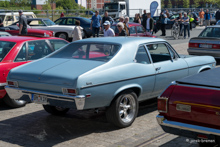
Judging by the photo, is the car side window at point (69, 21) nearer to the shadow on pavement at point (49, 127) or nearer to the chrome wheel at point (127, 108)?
the shadow on pavement at point (49, 127)

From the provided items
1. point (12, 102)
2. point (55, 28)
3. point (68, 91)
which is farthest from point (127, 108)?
point (55, 28)

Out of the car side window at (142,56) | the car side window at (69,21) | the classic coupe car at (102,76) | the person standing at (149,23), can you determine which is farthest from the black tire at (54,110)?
the car side window at (69,21)

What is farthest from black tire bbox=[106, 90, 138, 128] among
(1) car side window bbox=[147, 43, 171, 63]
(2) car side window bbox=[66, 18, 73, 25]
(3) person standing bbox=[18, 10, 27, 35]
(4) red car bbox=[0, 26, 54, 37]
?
(2) car side window bbox=[66, 18, 73, 25]

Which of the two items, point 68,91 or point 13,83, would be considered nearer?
point 68,91

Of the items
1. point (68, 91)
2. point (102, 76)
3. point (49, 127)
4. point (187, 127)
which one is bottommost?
Answer: point (49, 127)

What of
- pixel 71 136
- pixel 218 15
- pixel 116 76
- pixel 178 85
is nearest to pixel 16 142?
pixel 71 136

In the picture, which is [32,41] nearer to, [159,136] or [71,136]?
[71,136]

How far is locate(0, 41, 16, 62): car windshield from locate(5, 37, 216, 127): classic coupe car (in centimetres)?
138

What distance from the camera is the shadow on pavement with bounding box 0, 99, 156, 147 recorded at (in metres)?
5.95

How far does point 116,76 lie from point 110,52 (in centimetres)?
62

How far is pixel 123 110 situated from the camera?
639 cm

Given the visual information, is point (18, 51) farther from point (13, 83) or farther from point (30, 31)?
point (30, 31)

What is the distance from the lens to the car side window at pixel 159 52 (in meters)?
7.22

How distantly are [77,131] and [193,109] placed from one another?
2426 mm
